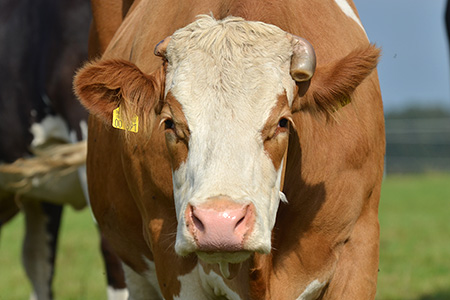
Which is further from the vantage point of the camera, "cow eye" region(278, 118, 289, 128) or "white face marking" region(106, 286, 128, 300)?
"white face marking" region(106, 286, 128, 300)

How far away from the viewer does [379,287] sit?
710 cm

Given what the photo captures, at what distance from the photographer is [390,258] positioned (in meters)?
9.08

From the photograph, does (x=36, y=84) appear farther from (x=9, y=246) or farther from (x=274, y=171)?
(x=9, y=246)

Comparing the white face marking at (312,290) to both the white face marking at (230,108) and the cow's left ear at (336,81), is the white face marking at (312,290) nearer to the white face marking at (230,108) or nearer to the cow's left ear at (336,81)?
the white face marking at (230,108)

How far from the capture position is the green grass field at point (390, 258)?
725cm

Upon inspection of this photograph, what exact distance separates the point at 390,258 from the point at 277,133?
6.40 m

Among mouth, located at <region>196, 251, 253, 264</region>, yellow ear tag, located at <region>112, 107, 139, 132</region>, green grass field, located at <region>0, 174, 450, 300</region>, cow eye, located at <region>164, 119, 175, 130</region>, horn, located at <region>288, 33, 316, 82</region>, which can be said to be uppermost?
horn, located at <region>288, 33, 316, 82</region>

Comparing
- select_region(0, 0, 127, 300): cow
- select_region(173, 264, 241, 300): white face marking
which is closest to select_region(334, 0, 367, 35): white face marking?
select_region(173, 264, 241, 300): white face marking

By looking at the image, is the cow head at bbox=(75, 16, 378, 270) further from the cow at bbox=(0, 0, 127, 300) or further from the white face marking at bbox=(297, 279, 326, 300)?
the cow at bbox=(0, 0, 127, 300)

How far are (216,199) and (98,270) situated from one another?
655cm

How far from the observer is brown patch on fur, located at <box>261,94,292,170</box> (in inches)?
116

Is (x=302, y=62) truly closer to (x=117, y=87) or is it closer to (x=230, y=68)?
(x=230, y=68)

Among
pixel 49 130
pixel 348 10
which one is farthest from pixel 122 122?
pixel 49 130

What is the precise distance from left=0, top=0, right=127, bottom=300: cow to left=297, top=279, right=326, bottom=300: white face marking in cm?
263
